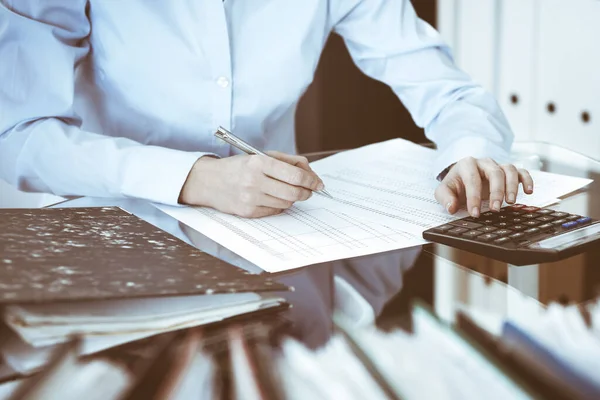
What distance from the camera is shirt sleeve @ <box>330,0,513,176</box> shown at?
109 centimetres

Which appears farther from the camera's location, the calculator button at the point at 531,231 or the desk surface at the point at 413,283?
the calculator button at the point at 531,231

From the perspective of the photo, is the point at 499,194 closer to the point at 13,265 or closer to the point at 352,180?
the point at 352,180

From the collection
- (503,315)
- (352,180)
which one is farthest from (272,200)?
(503,315)

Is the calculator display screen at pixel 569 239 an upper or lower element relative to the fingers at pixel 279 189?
lower

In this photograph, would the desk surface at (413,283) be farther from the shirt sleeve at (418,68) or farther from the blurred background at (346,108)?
the blurred background at (346,108)

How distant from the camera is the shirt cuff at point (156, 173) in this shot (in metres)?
0.83

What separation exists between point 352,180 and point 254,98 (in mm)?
274

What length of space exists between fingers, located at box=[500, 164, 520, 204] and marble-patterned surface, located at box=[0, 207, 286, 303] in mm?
378

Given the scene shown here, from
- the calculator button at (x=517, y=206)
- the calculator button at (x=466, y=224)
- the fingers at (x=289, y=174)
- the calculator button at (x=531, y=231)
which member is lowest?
the calculator button at (x=531, y=231)

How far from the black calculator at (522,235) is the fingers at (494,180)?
17mm

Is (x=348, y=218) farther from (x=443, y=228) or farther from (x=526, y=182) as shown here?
(x=526, y=182)

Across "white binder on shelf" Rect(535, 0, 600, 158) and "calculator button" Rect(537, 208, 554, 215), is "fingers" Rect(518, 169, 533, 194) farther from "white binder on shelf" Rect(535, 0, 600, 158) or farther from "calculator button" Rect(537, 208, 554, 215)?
"white binder on shelf" Rect(535, 0, 600, 158)

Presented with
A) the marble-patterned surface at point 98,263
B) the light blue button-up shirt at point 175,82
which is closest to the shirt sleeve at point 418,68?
the light blue button-up shirt at point 175,82

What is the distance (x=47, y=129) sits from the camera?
3.06ft
